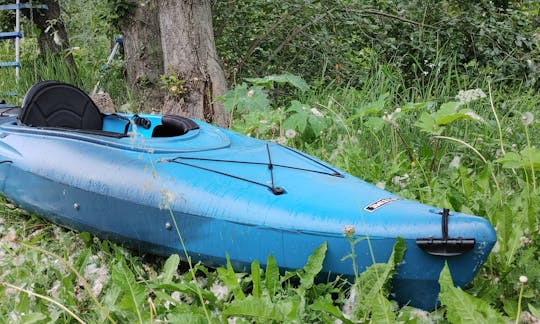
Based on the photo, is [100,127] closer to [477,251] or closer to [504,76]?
[477,251]

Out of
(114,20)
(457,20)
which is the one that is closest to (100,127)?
(114,20)

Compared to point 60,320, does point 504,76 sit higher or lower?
higher

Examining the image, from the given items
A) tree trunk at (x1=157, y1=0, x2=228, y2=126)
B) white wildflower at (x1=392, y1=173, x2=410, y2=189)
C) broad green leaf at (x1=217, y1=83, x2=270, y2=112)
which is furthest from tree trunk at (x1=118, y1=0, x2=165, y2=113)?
white wildflower at (x1=392, y1=173, x2=410, y2=189)

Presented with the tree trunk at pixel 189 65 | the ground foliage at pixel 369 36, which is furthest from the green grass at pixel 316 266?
the ground foliage at pixel 369 36

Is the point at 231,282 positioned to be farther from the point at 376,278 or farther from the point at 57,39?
the point at 57,39

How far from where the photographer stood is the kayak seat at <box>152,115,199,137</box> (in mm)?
3369

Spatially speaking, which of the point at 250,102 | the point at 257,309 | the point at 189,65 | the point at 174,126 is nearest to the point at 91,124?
the point at 174,126

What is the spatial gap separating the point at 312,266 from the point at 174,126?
59.0 inches

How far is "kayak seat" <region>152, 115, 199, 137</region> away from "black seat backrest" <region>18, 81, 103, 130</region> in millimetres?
525

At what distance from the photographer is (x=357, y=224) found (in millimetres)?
2301

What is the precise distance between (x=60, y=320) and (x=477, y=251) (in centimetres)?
143

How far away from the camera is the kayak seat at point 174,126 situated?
337 cm

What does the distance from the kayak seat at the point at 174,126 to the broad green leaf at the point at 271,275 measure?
46.6 inches

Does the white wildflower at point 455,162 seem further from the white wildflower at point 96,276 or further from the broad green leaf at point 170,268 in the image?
the white wildflower at point 96,276
